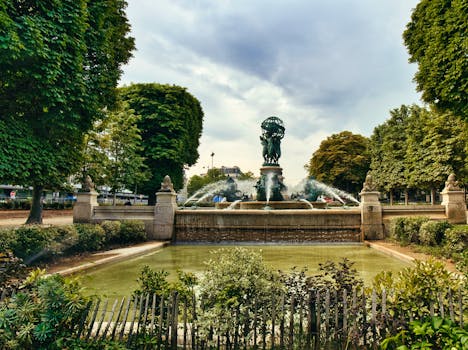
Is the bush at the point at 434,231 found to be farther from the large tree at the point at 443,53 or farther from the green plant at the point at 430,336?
the green plant at the point at 430,336

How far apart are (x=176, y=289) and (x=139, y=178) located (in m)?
28.5

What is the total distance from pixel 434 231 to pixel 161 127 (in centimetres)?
2967

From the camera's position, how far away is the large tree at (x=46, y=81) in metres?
10.6

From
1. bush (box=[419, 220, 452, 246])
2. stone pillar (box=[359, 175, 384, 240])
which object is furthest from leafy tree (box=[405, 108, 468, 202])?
bush (box=[419, 220, 452, 246])

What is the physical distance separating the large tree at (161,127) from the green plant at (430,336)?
109 ft

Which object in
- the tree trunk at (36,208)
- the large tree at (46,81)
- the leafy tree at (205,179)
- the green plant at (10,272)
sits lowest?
the green plant at (10,272)

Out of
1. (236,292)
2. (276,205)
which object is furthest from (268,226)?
(236,292)

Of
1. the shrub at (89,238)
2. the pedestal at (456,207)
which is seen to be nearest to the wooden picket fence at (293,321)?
the shrub at (89,238)

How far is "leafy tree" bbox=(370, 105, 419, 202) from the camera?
4803 centimetres

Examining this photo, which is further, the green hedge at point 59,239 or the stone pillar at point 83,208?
the stone pillar at point 83,208

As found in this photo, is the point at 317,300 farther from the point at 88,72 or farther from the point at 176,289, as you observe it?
the point at 88,72

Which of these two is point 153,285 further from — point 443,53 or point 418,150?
point 418,150

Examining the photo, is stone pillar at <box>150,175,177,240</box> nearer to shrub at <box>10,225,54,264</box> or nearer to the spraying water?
shrub at <box>10,225,54,264</box>

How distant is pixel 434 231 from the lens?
12258mm
